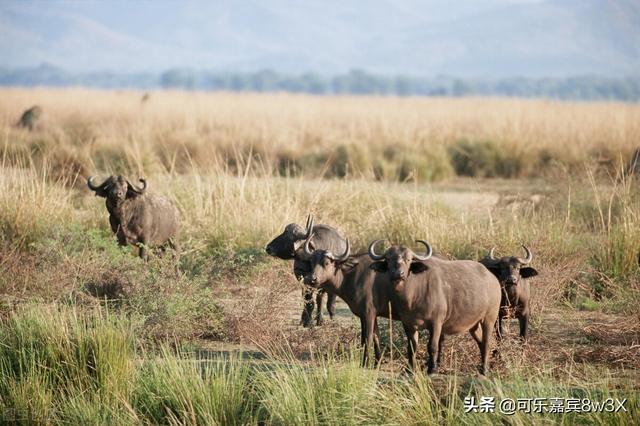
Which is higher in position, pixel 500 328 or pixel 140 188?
pixel 140 188

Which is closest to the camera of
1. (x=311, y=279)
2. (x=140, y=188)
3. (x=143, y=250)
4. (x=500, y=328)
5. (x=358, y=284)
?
(x=311, y=279)

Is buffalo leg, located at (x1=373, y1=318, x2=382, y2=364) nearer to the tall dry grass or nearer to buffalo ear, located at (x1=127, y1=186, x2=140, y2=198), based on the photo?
buffalo ear, located at (x1=127, y1=186, x2=140, y2=198)

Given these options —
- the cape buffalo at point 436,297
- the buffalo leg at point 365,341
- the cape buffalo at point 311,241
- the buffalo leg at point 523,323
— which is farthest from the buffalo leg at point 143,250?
the buffalo leg at point 523,323

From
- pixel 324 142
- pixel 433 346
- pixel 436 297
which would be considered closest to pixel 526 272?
pixel 436 297

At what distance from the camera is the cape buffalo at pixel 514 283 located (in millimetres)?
8711

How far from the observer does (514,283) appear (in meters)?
8.71

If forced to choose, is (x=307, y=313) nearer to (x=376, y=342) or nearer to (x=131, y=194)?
(x=376, y=342)

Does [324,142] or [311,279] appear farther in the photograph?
[324,142]

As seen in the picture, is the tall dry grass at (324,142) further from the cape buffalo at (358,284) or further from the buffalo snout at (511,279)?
the buffalo snout at (511,279)

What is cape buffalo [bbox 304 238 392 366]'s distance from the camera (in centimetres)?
842

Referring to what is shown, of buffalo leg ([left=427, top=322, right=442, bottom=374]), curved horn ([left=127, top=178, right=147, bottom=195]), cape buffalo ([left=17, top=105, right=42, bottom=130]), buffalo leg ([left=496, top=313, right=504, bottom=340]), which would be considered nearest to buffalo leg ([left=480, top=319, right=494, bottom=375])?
buffalo leg ([left=427, top=322, right=442, bottom=374])

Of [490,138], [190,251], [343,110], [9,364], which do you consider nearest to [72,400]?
[9,364]

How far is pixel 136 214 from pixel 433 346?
16.7ft

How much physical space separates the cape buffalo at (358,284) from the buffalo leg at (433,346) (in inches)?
21.2
